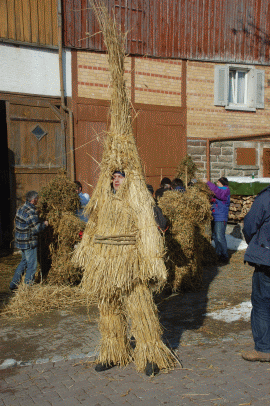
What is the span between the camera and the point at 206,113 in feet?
41.9

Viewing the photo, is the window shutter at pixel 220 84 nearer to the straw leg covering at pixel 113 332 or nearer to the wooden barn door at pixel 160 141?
the wooden barn door at pixel 160 141

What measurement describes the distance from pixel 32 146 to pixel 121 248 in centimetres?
739

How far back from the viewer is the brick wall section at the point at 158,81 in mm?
11805

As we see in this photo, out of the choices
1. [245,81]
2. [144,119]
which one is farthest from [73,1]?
[245,81]

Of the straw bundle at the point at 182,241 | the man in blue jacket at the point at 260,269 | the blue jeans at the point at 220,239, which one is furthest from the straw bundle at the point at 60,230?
the blue jeans at the point at 220,239

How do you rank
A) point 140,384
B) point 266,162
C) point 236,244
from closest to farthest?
point 140,384 < point 236,244 < point 266,162

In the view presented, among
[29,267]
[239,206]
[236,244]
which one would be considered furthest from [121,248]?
[239,206]

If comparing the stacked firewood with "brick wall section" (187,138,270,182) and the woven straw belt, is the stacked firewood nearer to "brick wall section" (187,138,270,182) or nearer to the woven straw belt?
"brick wall section" (187,138,270,182)

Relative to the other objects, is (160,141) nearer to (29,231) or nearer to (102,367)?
(29,231)

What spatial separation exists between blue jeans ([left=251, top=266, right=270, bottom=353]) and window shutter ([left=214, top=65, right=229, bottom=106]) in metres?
9.65

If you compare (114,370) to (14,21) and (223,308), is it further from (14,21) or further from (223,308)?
(14,21)

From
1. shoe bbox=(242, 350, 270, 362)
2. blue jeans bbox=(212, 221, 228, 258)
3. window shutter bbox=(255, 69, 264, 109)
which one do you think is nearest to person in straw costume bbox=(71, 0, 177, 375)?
shoe bbox=(242, 350, 270, 362)

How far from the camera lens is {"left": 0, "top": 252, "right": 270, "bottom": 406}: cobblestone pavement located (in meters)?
3.43

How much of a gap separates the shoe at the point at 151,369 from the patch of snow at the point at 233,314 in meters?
1.80
